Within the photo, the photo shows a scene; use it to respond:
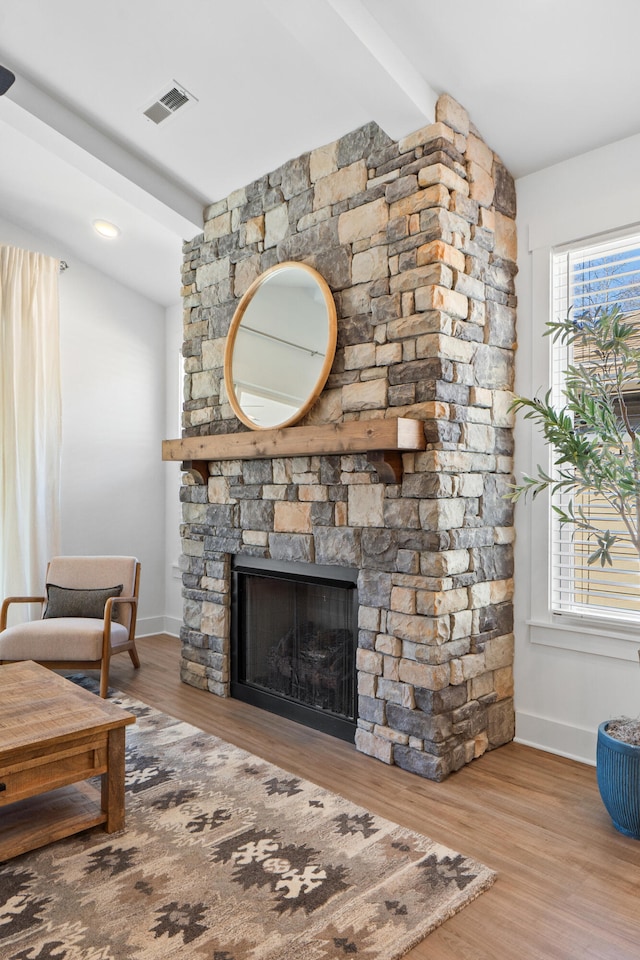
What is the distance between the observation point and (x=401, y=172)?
297cm

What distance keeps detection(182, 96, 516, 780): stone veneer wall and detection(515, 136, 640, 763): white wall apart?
75mm

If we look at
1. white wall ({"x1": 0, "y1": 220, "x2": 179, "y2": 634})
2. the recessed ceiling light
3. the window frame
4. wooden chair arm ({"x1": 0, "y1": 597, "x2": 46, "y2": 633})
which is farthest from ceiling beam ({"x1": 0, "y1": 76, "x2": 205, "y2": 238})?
wooden chair arm ({"x1": 0, "y1": 597, "x2": 46, "y2": 633})

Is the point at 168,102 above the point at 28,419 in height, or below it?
above

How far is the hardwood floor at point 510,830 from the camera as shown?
6.01 ft

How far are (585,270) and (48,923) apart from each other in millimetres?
3195

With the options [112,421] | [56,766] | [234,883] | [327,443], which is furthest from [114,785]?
[112,421]

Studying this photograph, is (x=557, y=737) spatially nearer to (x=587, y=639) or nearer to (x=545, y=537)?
(x=587, y=639)

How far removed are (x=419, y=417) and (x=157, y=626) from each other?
3658mm

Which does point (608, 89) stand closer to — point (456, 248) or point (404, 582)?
point (456, 248)

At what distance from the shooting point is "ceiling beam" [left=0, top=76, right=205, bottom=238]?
3.48 meters

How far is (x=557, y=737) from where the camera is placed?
3090mm

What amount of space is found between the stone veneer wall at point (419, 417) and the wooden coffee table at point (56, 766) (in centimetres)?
120

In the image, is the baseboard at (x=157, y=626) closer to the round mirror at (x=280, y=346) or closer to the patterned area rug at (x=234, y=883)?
the round mirror at (x=280, y=346)

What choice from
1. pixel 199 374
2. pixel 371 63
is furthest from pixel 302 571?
pixel 371 63
